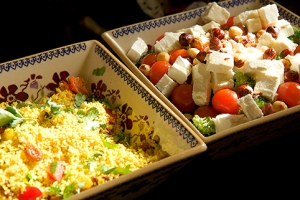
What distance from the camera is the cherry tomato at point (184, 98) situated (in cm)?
129

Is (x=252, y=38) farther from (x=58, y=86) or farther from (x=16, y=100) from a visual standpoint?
(x=16, y=100)

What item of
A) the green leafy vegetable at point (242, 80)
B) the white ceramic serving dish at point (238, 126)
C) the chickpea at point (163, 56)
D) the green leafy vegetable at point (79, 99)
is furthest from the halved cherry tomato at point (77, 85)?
the green leafy vegetable at point (242, 80)

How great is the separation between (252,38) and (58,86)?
0.72 m

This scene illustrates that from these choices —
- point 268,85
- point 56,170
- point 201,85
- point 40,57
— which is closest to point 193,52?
point 201,85

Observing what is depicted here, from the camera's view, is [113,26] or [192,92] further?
[113,26]

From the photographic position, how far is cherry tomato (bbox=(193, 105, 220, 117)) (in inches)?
49.1

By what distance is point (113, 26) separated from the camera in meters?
1.99

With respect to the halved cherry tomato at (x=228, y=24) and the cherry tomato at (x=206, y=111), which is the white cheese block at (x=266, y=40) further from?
the cherry tomato at (x=206, y=111)

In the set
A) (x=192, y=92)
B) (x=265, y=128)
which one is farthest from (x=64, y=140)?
(x=265, y=128)

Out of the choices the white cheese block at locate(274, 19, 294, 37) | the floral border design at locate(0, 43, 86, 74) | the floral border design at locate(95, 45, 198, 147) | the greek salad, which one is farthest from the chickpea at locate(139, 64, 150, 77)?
the white cheese block at locate(274, 19, 294, 37)

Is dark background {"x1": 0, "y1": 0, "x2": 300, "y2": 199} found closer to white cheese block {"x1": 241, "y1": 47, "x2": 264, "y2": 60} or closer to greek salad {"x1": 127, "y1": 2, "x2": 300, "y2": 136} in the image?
greek salad {"x1": 127, "y1": 2, "x2": 300, "y2": 136}

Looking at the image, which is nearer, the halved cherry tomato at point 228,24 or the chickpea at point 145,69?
the chickpea at point 145,69

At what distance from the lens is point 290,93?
127 centimetres

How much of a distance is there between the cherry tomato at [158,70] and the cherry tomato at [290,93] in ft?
1.22
